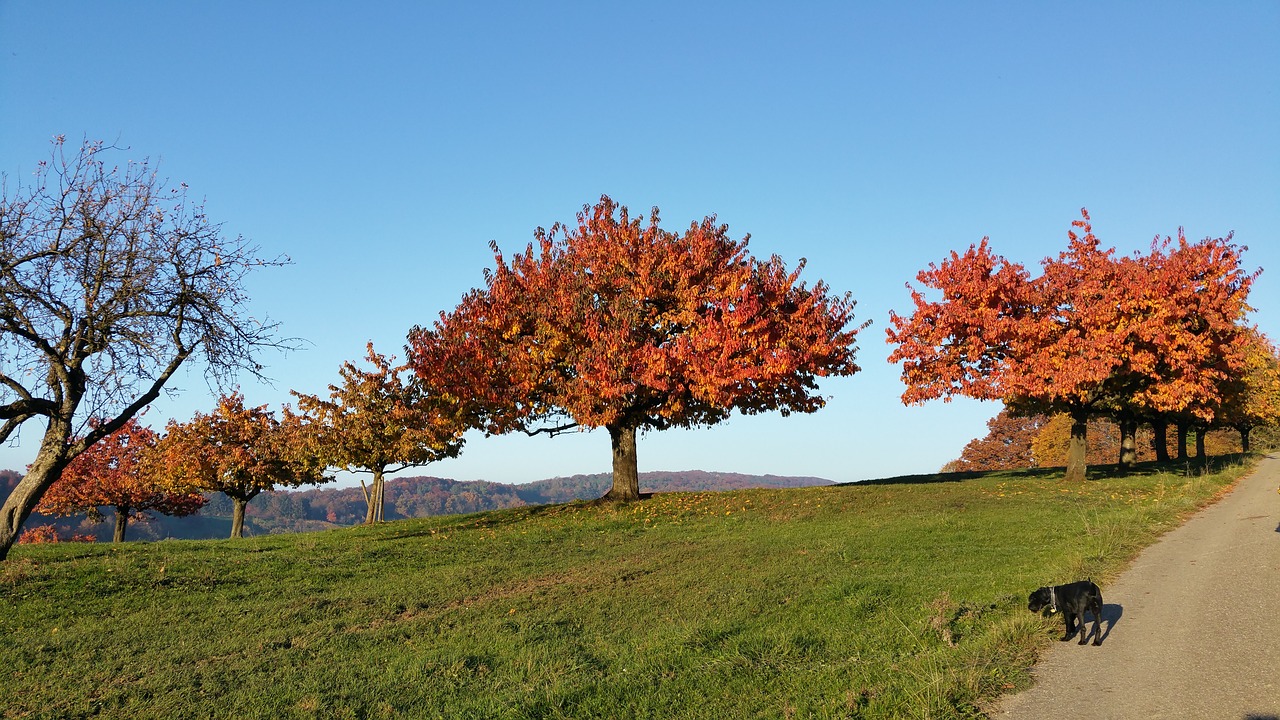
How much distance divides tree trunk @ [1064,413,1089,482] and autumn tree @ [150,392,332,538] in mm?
33796

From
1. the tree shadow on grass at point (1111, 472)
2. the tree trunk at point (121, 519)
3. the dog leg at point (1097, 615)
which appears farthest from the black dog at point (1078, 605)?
the tree trunk at point (121, 519)

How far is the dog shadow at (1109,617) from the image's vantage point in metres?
8.95

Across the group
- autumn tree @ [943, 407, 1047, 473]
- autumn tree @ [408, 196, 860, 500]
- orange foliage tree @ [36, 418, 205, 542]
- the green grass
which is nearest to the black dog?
the green grass

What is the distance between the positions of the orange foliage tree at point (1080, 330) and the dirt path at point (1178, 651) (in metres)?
15.6

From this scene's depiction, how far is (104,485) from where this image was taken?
4116 cm

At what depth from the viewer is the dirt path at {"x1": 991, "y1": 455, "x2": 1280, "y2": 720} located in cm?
665

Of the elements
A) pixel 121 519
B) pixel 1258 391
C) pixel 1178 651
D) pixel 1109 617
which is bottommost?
pixel 121 519

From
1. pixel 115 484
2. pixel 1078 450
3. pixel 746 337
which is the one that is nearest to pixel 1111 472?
pixel 1078 450

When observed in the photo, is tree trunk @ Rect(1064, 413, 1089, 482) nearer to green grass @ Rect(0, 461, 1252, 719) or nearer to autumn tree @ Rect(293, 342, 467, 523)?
green grass @ Rect(0, 461, 1252, 719)

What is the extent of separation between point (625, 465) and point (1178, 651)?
21287 mm

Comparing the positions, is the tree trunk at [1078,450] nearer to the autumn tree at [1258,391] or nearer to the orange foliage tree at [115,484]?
the autumn tree at [1258,391]

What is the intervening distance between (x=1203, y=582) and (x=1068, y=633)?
4.03 meters

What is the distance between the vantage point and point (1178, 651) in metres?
8.08

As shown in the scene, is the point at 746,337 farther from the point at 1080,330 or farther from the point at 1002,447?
the point at 1002,447
